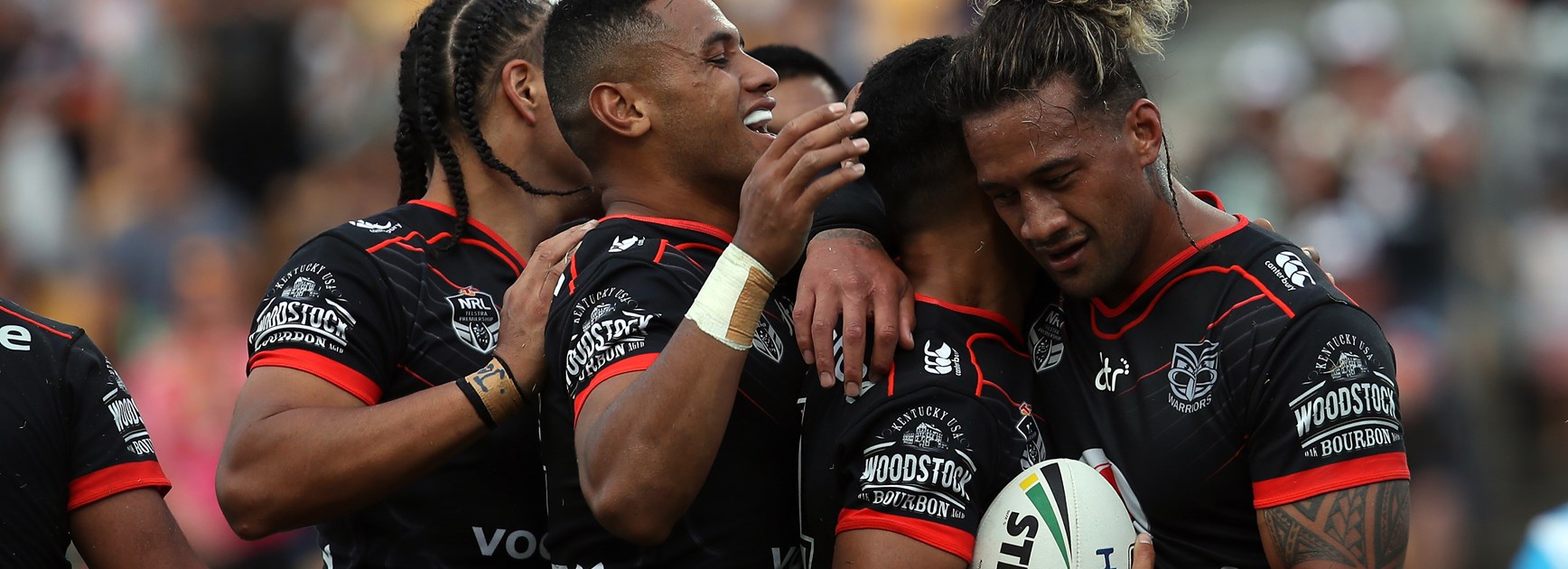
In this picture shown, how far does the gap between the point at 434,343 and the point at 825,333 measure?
115 cm

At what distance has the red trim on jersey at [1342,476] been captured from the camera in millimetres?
3555

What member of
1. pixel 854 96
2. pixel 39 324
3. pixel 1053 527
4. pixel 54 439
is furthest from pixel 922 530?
pixel 39 324

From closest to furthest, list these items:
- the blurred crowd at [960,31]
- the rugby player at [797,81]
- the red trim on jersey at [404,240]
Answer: the red trim on jersey at [404,240]
the rugby player at [797,81]
the blurred crowd at [960,31]

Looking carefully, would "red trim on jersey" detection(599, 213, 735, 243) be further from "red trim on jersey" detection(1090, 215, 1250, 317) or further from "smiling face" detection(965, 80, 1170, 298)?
"red trim on jersey" detection(1090, 215, 1250, 317)

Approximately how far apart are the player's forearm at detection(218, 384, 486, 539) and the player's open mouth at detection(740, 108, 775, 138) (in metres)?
1.04

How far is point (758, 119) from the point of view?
4281mm

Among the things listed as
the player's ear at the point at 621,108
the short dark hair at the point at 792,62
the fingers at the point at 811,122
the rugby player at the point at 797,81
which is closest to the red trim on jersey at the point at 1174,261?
the fingers at the point at 811,122

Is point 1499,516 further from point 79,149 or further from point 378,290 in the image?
point 79,149

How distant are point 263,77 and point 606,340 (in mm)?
9552

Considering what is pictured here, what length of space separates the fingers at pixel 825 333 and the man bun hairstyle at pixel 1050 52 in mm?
598

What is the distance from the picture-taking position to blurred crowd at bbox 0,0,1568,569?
9102 millimetres

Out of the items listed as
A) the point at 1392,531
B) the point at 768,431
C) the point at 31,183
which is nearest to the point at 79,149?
the point at 31,183

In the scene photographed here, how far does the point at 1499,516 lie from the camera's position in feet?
29.5

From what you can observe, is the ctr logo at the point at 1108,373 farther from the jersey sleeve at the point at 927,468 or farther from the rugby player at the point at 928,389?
the jersey sleeve at the point at 927,468
